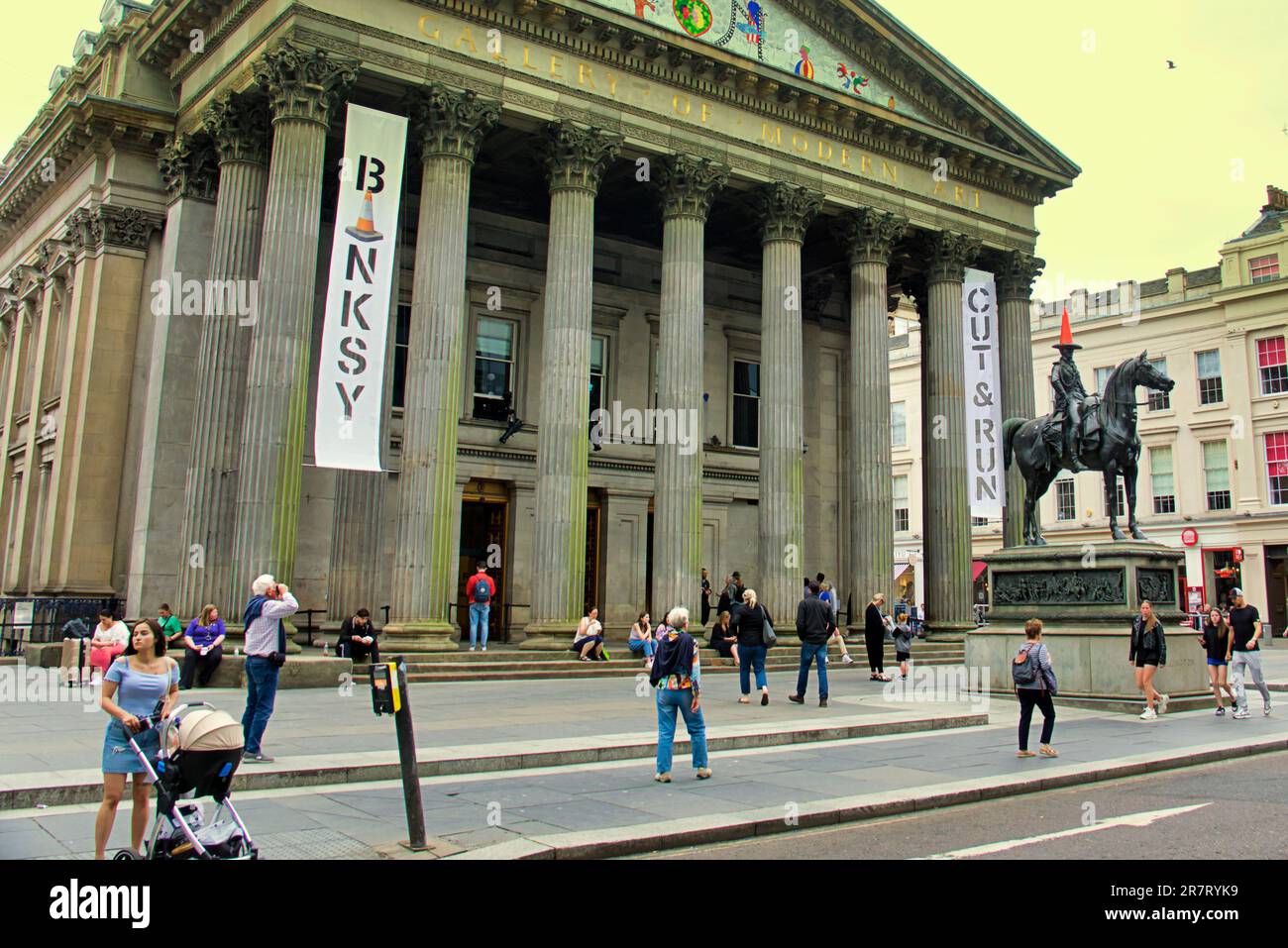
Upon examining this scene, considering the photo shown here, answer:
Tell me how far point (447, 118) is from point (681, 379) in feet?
25.4

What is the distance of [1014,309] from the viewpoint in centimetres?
3191

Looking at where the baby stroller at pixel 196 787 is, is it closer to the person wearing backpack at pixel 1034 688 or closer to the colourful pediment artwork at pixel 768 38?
the person wearing backpack at pixel 1034 688

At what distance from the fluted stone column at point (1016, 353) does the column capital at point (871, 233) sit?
16.1ft

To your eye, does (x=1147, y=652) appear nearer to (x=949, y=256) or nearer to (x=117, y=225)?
(x=949, y=256)

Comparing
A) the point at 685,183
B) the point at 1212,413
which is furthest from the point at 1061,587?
the point at 1212,413

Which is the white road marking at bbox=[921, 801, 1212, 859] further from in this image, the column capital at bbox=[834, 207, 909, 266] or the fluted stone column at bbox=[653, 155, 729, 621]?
the column capital at bbox=[834, 207, 909, 266]

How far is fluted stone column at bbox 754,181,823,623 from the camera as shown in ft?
84.7

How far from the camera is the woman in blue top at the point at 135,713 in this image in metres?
6.68

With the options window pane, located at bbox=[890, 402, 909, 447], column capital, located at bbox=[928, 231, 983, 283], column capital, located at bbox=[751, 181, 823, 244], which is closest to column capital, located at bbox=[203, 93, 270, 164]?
column capital, located at bbox=[751, 181, 823, 244]

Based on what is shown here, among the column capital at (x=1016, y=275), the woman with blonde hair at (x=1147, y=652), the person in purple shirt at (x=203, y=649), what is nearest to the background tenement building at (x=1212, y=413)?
the column capital at (x=1016, y=275)

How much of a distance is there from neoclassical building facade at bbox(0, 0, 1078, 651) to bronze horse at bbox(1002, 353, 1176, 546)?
25.1 ft

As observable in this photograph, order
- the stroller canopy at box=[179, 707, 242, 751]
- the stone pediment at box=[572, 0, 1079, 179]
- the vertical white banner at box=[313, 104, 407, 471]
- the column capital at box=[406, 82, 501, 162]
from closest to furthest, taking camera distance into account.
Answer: the stroller canopy at box=[179, 707, 242, 751] → the vertical white banner at box=[313, 104, 407, 471] → the column capital at box=[406, 82, 501, 162] → the stone pediment at box=[572, 0, 1079, 179]
